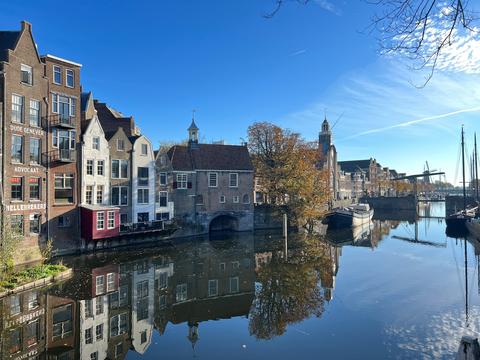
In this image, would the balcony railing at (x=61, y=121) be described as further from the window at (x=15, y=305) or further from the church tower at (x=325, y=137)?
the church tower at (x=325, y=137)

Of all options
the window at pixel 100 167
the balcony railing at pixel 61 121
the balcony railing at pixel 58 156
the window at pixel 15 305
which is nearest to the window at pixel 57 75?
the balcony railing at pixel 61 121

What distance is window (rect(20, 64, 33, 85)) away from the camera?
2858cm

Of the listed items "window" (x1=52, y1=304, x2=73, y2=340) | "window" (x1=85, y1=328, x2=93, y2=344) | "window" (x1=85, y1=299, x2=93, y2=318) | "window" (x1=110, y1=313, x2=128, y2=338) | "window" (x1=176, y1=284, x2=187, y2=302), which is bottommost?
"window" (x1=176, y1=284, x2=187, y2=302)

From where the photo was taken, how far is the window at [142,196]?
4209cm

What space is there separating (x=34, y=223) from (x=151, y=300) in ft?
54.1

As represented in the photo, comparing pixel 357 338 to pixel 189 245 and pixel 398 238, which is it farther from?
pixel 398 238

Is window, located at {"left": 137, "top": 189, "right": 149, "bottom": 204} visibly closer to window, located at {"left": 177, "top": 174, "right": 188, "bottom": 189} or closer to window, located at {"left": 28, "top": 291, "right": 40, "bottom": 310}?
window, located at {"left": 177, "top": 174, "right": 188, "bottom": 189}

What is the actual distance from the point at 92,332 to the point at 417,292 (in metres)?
18.8

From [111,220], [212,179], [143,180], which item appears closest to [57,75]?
[111,220]

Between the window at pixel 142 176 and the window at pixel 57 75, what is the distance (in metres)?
13.7

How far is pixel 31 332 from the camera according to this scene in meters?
14.6

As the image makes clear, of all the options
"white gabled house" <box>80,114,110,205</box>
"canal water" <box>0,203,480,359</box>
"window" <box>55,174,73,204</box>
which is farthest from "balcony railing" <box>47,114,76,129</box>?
"canal water" <box>0,203,480,359</box>

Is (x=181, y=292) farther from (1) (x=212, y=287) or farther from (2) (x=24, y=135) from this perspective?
(2) (x=24, y=135)

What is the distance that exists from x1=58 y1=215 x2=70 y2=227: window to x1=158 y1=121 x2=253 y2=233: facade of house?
15.0 m
